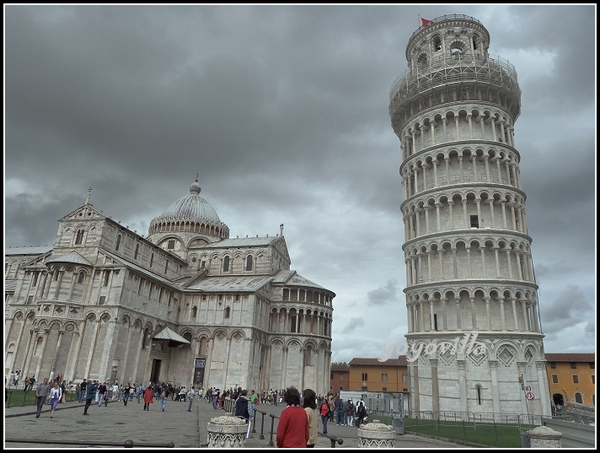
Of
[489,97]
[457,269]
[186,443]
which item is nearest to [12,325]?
[186,443]

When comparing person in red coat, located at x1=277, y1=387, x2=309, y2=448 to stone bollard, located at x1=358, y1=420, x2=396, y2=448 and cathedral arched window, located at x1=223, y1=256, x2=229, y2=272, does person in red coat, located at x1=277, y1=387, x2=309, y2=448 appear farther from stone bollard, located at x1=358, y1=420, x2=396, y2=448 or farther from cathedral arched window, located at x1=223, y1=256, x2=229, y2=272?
cathedral arched window, located at x1=223, y1=256, x2=229, y2=272

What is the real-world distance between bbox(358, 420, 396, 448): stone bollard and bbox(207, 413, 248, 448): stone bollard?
297cm

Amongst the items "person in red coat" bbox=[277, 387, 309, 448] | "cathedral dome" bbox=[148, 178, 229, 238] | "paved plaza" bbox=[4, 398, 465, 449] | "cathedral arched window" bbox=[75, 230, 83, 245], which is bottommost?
"paved plaza" bbox=[4, 398, 465, 449]

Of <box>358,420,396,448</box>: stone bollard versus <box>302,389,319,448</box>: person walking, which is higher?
<box>302,389,319,448</box>: person walking

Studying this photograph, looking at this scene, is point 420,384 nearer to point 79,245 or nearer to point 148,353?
point 148,353

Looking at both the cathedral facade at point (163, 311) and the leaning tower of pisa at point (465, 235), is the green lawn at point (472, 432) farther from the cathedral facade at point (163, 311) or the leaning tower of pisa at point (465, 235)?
the cathedral facade at point (163, 311)

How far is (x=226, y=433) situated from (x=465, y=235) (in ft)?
85.7

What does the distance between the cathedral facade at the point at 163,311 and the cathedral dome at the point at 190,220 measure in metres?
1.53

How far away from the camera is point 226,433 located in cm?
948

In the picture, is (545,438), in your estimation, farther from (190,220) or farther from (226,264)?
(190,220)

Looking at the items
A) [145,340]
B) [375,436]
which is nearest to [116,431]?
[375,436]

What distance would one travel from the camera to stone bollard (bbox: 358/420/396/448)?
33.2ft

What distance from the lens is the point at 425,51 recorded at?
39156mm

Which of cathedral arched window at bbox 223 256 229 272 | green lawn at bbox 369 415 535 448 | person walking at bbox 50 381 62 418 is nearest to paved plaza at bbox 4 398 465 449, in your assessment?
person walking at bbox 50 381 62 418
